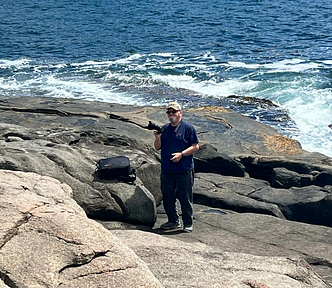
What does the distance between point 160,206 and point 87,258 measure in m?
4.34

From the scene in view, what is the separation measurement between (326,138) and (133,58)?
1479 centimetres

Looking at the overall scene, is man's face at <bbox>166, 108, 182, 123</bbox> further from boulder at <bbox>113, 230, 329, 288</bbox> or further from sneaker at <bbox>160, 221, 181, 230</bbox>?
boulder at <bbox>113, 230, 329, 288</bbox>

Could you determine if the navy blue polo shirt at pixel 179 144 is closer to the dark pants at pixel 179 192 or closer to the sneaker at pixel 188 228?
the dark pants at pixel 179 192

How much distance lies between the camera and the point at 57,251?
4.41m

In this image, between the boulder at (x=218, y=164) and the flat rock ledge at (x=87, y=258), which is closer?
the flat rock ledge at (x=87, y=258)

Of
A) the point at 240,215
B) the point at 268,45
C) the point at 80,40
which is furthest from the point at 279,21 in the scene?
the point at 240,215

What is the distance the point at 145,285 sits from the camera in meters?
4.35

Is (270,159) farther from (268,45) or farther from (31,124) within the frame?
(268,45)

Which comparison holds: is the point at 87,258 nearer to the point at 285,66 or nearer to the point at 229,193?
the point at 229,193

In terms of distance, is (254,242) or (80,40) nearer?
(254,242)

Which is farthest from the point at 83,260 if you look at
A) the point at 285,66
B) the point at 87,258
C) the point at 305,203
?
the point at 285,66

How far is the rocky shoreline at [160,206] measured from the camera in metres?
4.55

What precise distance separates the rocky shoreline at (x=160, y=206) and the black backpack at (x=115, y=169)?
0.11 meters

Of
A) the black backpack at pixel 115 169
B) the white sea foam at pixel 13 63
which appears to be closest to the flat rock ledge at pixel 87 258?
the black backpack at pixel 115 169
